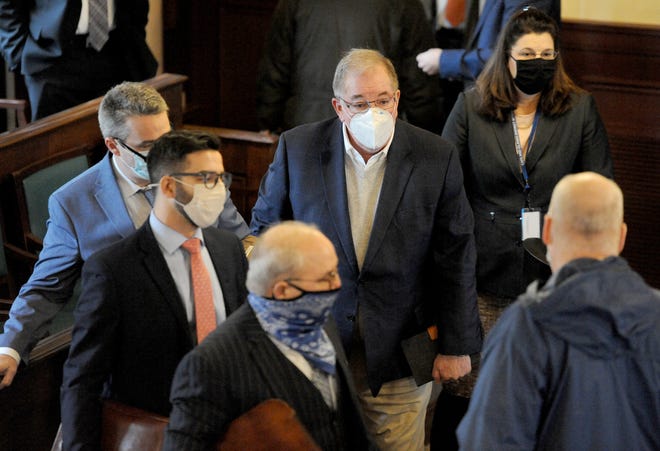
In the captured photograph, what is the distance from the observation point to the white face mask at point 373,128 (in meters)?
3.35

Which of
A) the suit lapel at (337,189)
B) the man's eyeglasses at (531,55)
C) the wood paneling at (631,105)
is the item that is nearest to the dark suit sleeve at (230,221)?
the suit lapel at (337,189)

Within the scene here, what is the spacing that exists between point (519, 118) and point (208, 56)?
341cm

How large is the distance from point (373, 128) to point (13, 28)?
8.90ft

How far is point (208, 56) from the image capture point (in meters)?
7.24

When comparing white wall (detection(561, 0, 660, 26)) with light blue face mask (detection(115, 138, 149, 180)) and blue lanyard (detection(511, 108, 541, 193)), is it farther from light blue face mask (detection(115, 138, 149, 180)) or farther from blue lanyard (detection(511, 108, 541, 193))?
light blue face mask (detection(115, 138, 149, 180))

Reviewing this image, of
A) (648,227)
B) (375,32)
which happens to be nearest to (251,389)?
(375,32)

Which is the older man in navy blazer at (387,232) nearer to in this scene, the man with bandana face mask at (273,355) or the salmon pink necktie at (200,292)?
the salmon pink necktie at (200,292)

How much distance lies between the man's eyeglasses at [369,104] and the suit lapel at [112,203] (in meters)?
0.75

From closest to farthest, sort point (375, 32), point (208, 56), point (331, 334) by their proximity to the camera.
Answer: point (331, 334) → point (375, 32) → point (208, 56)

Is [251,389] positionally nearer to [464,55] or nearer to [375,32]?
[464,55]

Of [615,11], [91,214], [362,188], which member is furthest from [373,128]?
[615,11]

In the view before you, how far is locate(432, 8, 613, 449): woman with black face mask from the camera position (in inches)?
165

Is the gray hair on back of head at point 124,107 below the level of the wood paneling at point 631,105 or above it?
above

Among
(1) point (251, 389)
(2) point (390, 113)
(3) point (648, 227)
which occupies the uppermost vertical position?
(2) point (390, 113)
